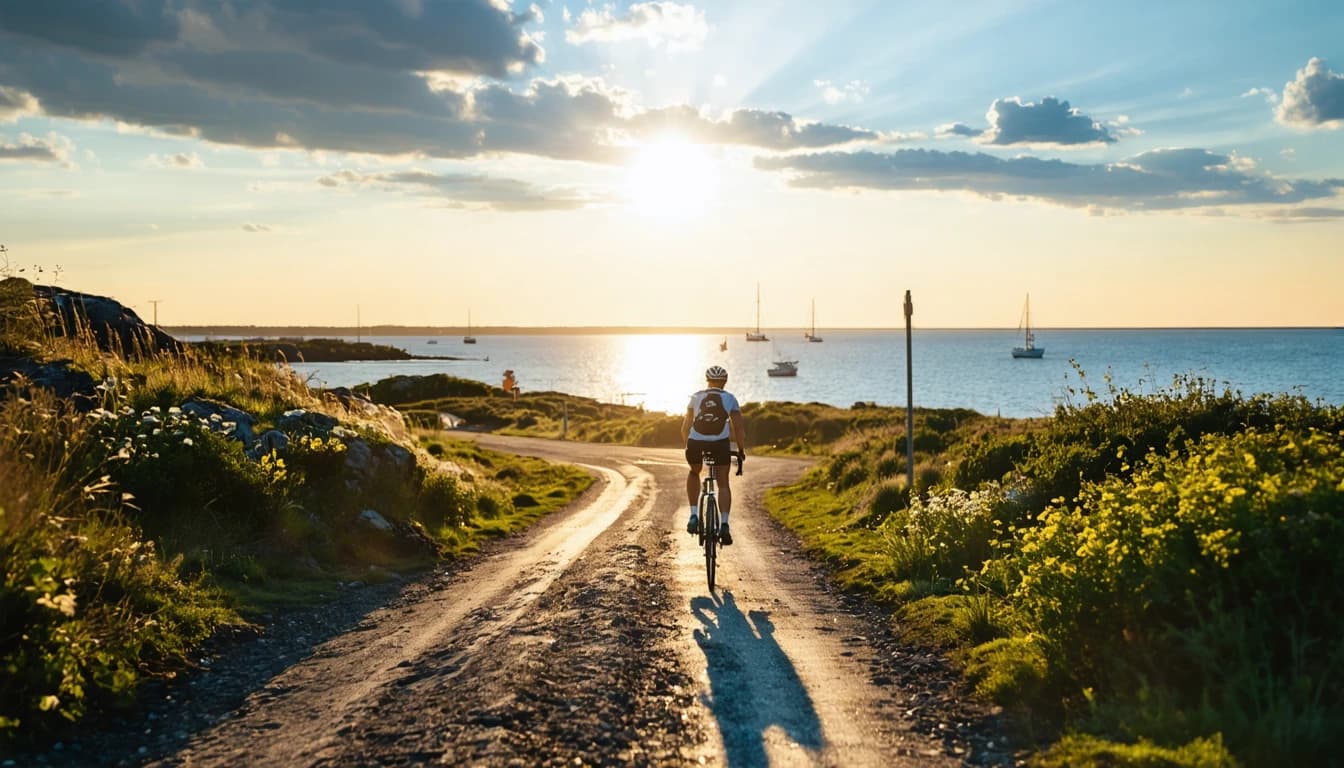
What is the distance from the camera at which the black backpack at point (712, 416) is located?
41.4ft

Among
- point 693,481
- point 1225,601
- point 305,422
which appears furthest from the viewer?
point 305,422

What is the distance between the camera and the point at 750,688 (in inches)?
317

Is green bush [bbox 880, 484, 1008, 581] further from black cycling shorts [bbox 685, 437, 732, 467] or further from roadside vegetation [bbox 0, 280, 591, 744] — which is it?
roadside vegetation [bbox 0, 280, 591, 744]

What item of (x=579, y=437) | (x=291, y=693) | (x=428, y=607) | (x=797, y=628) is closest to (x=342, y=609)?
(x=428, y=607)

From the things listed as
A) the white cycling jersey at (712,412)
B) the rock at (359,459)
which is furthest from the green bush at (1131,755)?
the rock at (359,459)

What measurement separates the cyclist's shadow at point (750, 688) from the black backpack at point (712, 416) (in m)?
2.57

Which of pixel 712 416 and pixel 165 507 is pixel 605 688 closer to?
pixel 712 416

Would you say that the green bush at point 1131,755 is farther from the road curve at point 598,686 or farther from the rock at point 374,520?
the rock at point 374,520

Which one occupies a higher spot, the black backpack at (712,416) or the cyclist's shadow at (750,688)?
the black backpack at (712,416)

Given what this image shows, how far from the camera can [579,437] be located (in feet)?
201

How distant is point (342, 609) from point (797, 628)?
551 centimetres

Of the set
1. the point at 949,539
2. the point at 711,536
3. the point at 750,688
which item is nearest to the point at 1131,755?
the point at 750,688

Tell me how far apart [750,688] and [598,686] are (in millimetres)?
1281

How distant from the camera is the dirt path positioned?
21.6 feet
